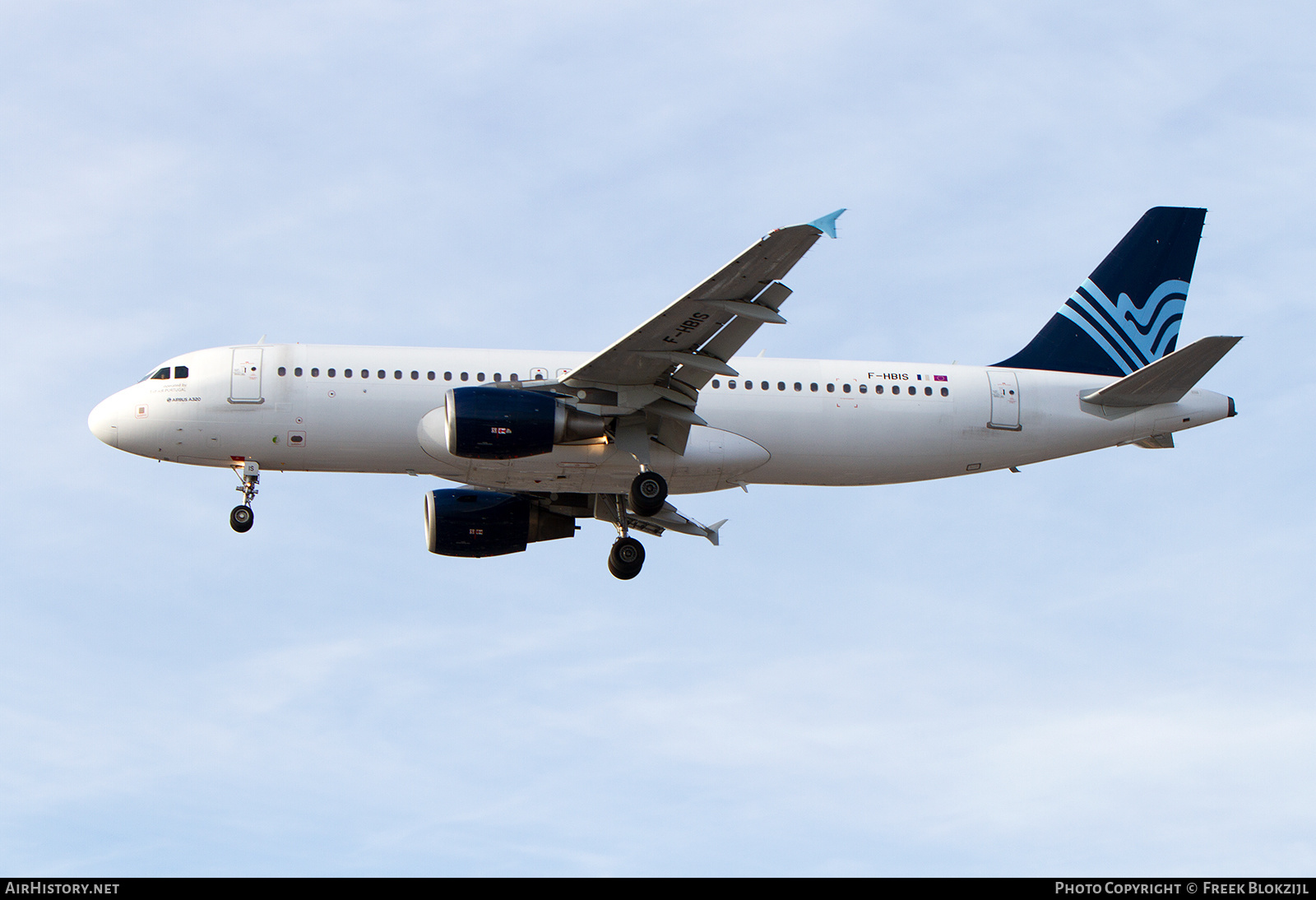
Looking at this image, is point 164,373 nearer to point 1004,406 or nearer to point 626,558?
point 626,558

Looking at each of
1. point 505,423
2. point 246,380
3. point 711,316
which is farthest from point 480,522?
point 711,316

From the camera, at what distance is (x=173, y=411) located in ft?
110

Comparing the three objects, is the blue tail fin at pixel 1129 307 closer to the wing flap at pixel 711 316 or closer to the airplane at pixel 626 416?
the airplane at pixel 626 416

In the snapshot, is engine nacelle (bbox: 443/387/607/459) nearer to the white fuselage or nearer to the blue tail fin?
the white fuselage

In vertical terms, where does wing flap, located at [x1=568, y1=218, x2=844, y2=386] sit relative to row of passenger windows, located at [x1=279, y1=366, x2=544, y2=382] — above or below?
below

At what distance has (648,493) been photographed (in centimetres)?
3284

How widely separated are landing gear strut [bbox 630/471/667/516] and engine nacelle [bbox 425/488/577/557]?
5029 millimetres

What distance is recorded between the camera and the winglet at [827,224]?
26219mm

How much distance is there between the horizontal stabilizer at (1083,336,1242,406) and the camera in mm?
33125

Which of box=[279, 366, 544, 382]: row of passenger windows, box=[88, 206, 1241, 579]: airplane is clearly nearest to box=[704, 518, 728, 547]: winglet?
box=[88, 206, 1241, 579]: airplane

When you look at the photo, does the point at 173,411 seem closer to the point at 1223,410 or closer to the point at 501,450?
the point at 501,450

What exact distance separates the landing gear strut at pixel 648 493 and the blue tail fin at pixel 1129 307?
407 inches
